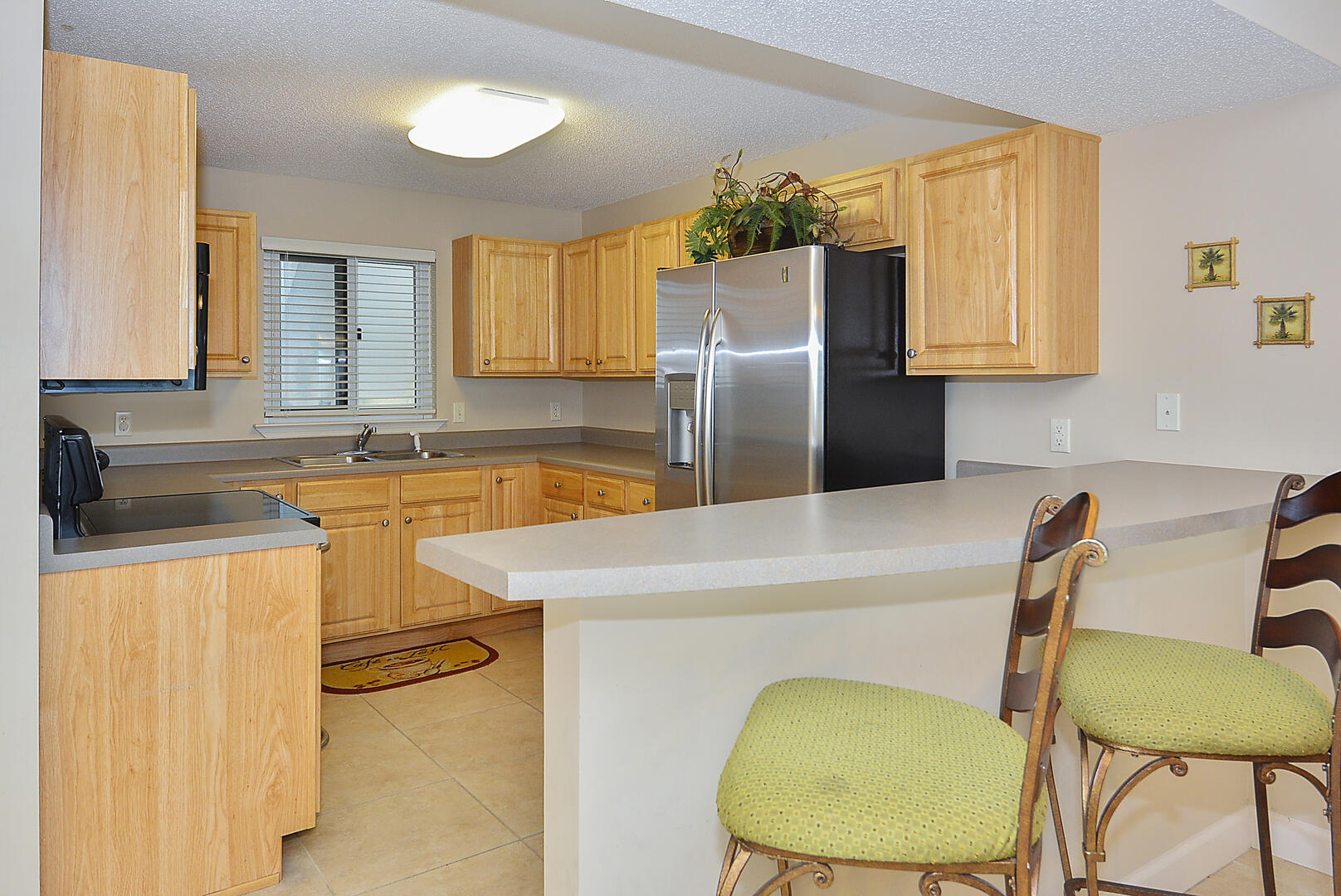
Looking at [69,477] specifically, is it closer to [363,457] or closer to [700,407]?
[700,407]

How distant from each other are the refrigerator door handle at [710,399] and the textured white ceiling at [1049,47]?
116 cm

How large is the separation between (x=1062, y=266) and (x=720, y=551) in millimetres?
1888

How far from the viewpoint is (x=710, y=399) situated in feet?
10.5

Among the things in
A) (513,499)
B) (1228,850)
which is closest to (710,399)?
(513,499)

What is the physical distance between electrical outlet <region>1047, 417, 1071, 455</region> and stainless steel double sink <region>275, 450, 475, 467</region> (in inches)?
108

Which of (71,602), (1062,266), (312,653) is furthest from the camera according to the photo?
(1062,266)

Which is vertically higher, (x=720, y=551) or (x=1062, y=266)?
(x=1062, y=266)

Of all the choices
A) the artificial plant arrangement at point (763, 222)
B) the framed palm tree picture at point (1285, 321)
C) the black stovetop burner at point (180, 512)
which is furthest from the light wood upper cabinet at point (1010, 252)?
the black stovetop burner at point (180, 512)

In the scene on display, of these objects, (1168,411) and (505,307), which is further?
(505,307)

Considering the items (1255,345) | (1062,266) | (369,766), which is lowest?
(369,766)

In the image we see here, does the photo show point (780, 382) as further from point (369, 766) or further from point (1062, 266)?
point (369, 766)

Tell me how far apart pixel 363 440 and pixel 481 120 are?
1953 mm

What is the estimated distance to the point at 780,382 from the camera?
299 centimetres

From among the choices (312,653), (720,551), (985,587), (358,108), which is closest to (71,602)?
(312,653)
